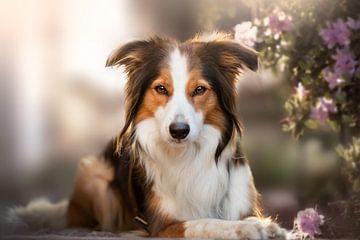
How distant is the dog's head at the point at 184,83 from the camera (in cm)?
382

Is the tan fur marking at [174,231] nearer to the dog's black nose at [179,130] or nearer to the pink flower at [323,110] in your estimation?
the dog's black nose at [179,130]

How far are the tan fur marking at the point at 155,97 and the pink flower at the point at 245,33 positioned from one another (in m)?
0.47

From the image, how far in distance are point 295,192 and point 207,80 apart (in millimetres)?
808

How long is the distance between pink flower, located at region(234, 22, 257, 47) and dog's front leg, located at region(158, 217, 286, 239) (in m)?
0.97

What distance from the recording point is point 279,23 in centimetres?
407

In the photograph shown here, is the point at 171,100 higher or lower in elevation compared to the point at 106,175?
higher

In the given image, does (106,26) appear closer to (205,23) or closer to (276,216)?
(205,23)

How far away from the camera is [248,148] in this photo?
4.04 metres

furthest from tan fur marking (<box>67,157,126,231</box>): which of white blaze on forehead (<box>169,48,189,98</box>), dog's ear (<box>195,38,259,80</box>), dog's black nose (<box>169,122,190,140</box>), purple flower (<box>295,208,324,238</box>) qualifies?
purple flower (<box>295,208,324,238</box>)

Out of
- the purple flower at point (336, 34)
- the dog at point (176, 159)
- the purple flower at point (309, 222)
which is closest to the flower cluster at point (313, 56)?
the purple flower at point (336, 34)

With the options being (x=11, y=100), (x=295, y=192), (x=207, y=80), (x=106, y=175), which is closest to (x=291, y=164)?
(x=295, y=192)

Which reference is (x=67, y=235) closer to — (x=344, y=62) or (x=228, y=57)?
(x=228, y=57)

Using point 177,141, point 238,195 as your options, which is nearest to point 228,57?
point 177,141

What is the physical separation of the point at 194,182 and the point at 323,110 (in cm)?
83
